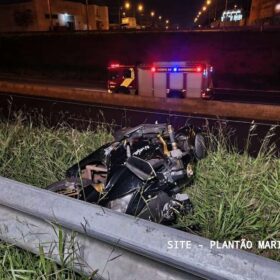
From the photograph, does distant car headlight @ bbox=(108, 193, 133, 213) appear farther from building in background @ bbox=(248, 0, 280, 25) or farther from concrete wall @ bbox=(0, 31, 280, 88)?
building in background @ bbox=(248, 0, 280, 25)

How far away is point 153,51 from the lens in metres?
25.6

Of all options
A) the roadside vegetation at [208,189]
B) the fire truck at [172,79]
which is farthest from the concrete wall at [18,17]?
the roadside vegetation at [208,189]

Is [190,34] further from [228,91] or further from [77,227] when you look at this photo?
[77,227]

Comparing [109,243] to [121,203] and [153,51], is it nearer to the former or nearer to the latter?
[121,203]

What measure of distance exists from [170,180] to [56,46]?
2971 cm

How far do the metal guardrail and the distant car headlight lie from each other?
0.68 m

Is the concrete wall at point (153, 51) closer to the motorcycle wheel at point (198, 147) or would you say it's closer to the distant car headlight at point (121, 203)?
the motorcycle wheel at point (198, 147)

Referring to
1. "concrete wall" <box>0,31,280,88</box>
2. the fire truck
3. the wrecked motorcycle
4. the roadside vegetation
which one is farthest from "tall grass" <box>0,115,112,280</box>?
"concrete wall" <box>0,31,280,88</box>

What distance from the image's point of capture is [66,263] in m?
2.02

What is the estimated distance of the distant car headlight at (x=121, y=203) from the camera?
283 centimetres

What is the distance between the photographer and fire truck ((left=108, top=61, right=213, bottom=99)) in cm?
1341

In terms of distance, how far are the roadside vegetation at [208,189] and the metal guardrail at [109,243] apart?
0.15 metres

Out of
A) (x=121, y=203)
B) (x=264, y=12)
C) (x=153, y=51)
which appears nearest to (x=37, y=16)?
(x=153, y=51)

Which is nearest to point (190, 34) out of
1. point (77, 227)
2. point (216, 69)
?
point (216, 69)
